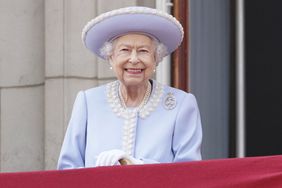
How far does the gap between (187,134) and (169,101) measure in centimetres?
22

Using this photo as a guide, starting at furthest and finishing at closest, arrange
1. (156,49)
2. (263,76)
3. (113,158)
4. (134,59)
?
1. (263,76)
2. (156,49)
3. (134,59)
4. (113,158)

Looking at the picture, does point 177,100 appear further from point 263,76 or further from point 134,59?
point 263,76

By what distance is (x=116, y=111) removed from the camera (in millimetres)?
4863

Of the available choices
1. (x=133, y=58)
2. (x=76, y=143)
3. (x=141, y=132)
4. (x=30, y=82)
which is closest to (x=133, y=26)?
(x=133, y=58)

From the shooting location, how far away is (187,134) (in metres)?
4.75

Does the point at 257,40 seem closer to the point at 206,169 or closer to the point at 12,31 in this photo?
the point at 12,31

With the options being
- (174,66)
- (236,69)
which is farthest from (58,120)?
(236,69)

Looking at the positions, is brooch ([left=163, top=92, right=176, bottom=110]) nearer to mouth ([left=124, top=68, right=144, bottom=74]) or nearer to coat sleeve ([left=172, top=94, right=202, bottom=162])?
coat sleeve ([left=172, top=94, right=202, bottom=162])

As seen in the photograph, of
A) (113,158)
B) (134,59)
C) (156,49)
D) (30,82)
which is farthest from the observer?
(30,82)

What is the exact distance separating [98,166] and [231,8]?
141 inches

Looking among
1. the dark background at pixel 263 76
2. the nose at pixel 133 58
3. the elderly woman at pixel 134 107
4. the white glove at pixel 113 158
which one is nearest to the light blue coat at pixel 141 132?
the elderly woman at pixel 134 107

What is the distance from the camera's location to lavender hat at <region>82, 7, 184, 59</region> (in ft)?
15.6

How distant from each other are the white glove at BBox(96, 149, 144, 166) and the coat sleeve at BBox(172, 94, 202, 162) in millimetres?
262

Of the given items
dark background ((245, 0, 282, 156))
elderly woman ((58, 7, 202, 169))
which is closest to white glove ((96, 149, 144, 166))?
elderly woman ((58, 7, 202, 169))
